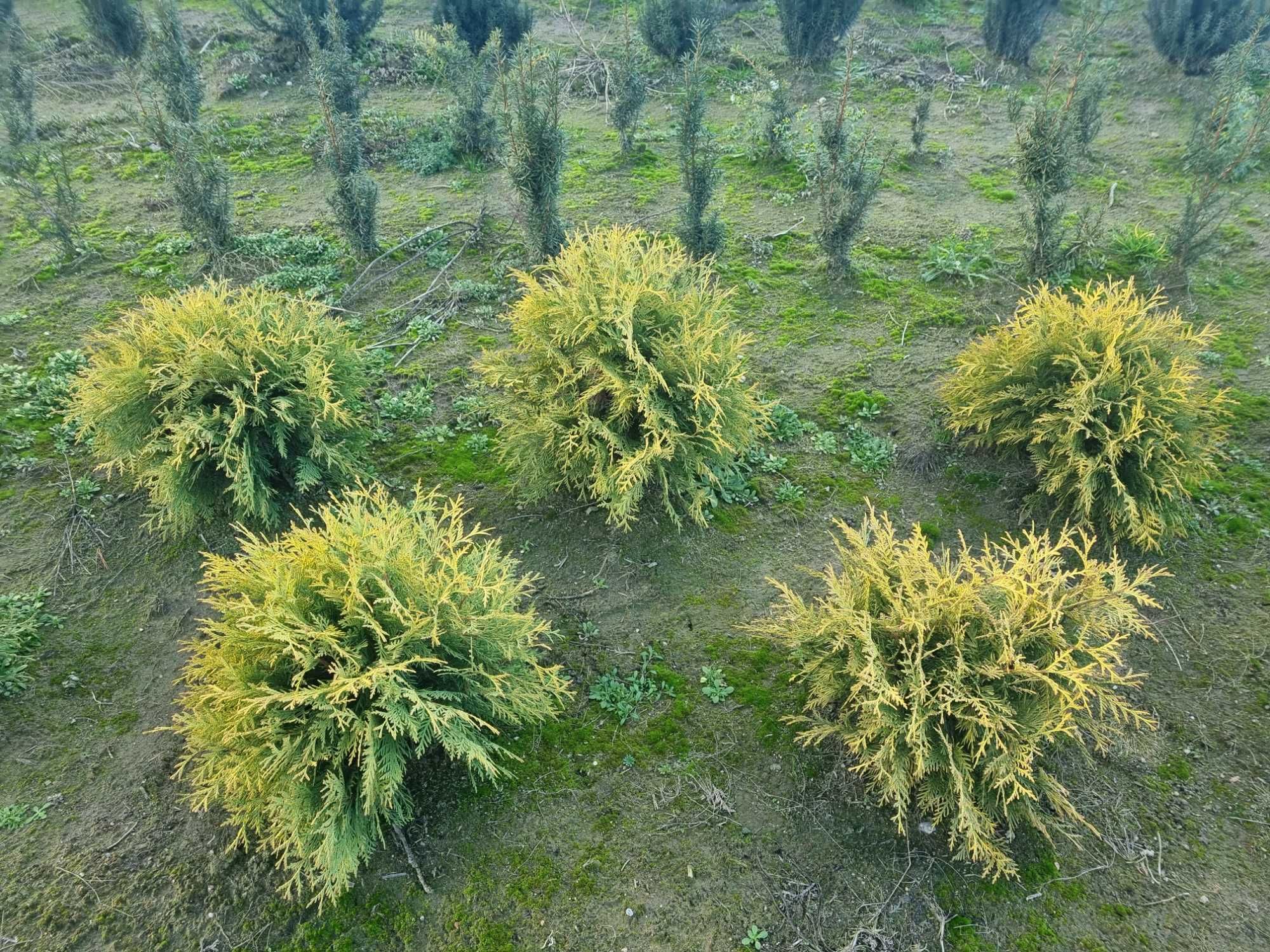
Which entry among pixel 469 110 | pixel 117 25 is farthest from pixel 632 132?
pixel 117 25

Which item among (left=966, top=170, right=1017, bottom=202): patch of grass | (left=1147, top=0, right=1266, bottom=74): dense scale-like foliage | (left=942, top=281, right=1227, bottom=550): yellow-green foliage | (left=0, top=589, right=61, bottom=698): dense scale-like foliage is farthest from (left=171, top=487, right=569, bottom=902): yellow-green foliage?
(left=1147, top=0, right=1266, bottom=74): dense scale-like foliage

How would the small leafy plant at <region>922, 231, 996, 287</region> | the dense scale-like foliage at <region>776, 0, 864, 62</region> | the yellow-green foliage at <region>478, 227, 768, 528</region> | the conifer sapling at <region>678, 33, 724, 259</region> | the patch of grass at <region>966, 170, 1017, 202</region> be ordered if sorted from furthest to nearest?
1. the dense scale-like foliage at <region>776, 0, 864, 62</region>
2. the patch of grass at <region>966, 170, 1017, 202</region>
3. the small leafy plant at <region>922, 231, 996, 287</region>
4. the conifer sapling at <region>678, 33, 724, 259</region>
5. the yellow-green foliage at <region>478, 227, 768, 528</region>

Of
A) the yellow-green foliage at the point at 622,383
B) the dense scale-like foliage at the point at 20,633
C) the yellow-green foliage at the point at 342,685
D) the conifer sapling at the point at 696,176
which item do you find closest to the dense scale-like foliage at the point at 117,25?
the conifer sapling at the point at 696,176

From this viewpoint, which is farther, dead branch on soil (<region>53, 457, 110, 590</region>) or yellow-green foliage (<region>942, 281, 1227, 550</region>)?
dead branch on soil (<region>53, 457, 110, 590</region>)

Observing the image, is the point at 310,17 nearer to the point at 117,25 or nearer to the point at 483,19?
the point at 483,19

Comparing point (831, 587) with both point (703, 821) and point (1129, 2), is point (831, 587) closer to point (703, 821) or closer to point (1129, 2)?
point (703, 821)

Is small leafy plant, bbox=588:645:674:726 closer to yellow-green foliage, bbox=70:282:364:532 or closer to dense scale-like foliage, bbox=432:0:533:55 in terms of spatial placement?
yellow-green foliage, bbox=70:282:364:532

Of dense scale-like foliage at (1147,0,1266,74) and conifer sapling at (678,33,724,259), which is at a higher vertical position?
dense scale-like foliage at (1147,0,1266,74)

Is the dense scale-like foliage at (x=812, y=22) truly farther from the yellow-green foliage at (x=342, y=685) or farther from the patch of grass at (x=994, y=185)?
the yellow-green foliage at (x=342, y=685)
